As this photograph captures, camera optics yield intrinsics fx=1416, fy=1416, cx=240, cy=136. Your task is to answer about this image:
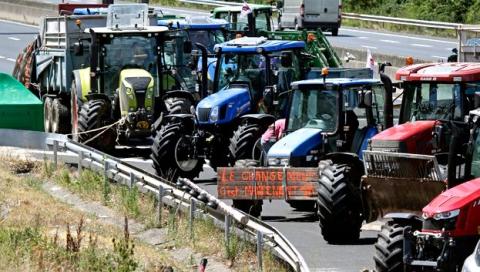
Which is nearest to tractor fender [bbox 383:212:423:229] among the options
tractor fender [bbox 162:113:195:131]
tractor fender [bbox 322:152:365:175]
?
tractor fender [bbox 322:152:365:175]

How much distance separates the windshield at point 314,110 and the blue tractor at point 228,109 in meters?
2.86

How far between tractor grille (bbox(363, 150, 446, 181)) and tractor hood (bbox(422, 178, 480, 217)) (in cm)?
134

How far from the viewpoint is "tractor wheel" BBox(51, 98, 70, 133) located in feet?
105

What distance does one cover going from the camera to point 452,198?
1350cm

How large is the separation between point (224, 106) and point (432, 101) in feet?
22.2

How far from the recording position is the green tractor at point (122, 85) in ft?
91.5

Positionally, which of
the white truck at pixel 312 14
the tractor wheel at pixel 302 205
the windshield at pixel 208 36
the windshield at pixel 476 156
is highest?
the windshield at pixel 476 156

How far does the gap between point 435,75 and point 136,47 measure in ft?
37.6

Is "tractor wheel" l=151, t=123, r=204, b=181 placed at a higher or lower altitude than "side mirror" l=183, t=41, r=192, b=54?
lower

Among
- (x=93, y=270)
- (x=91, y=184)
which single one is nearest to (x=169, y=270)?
(x=93, y=270)

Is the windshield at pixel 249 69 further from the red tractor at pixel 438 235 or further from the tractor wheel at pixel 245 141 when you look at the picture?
the red tractor at pixel 438 235

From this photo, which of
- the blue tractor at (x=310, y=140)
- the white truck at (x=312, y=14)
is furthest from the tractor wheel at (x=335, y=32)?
the blue tractor at (x=310, y=140)

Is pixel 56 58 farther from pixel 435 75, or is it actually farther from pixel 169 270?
pixel 169 270

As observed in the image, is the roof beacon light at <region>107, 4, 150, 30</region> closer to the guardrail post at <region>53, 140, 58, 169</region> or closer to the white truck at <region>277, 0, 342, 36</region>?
the guardrail post at <region>53, 140, 58, 169</region>
